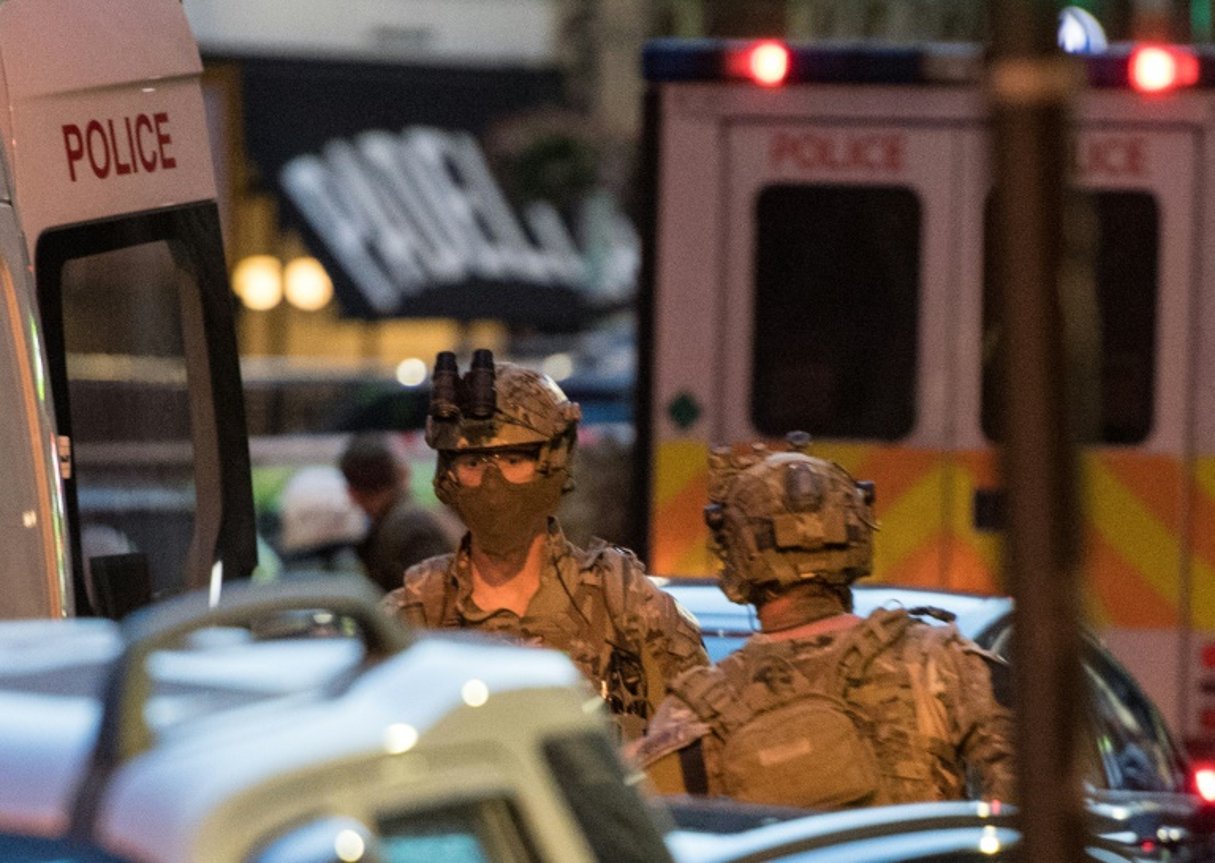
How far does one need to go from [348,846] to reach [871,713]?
7.41 feet

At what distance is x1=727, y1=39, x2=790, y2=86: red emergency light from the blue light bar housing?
1 centimetres

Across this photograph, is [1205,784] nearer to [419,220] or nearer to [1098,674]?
[1098,674]

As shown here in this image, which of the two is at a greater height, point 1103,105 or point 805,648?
point 1103,105

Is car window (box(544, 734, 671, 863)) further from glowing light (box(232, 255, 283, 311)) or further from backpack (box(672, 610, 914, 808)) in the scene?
glowing light (box(232, 255, 283, 311))

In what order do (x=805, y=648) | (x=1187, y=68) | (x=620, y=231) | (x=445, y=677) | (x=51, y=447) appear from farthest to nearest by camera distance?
(x=620, y=231)
(x=1187, y=68)
(x=51, y=447)
(x=805, y=648)
(x=445, y=677)

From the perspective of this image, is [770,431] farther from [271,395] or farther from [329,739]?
[271,395]

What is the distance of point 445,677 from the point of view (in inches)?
89.6

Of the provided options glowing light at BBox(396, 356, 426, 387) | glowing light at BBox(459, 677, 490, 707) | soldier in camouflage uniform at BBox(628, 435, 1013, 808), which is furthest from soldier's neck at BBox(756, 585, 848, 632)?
glowing light at BBox(396, 356, 426, 387)

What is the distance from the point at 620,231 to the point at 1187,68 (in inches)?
939

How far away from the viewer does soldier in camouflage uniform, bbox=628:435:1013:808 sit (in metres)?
3.99

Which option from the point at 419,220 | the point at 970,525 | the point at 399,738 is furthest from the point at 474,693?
the point at 419,220

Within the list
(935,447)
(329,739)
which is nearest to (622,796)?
(329,739)

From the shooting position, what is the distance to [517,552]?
194 inches

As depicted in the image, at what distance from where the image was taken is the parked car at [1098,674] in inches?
197
